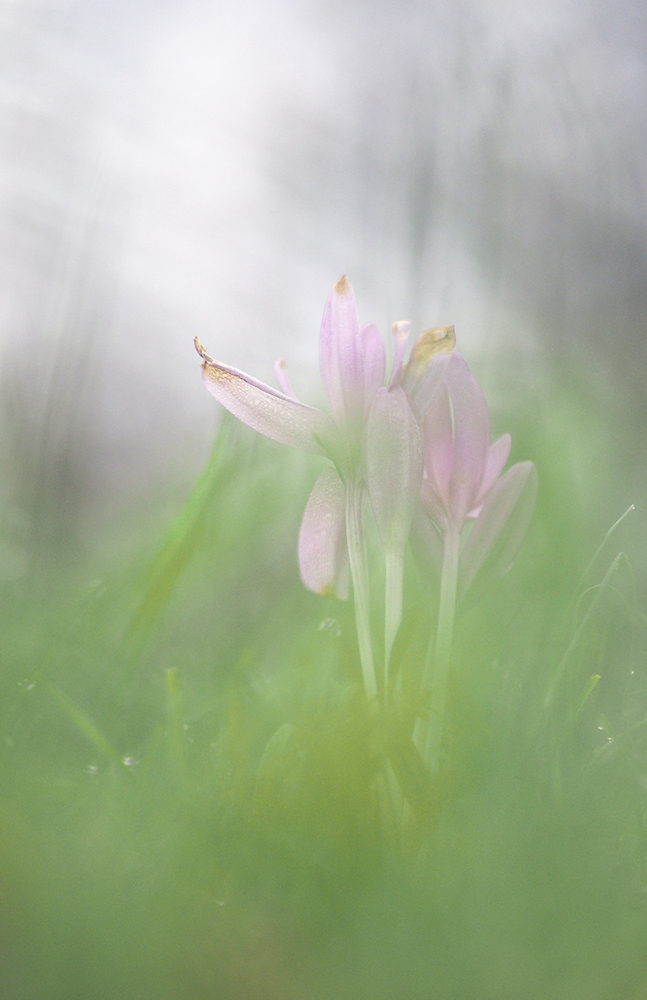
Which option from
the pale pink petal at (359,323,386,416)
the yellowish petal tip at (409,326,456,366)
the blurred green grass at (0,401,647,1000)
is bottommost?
the blurred green grass at (0,401,647,1000)

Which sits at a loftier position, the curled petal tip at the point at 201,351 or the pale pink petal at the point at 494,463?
the curled petal tip at the point at 201,351

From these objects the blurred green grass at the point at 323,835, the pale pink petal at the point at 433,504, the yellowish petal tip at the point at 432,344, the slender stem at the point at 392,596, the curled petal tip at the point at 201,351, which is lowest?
the blurred green grass at the point at 323,835

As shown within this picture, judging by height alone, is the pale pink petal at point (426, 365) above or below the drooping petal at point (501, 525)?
above

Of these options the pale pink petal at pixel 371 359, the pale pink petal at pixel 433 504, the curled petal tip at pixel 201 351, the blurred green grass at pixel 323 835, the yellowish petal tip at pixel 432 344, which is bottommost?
the blurred green grass at pixel 323 835
